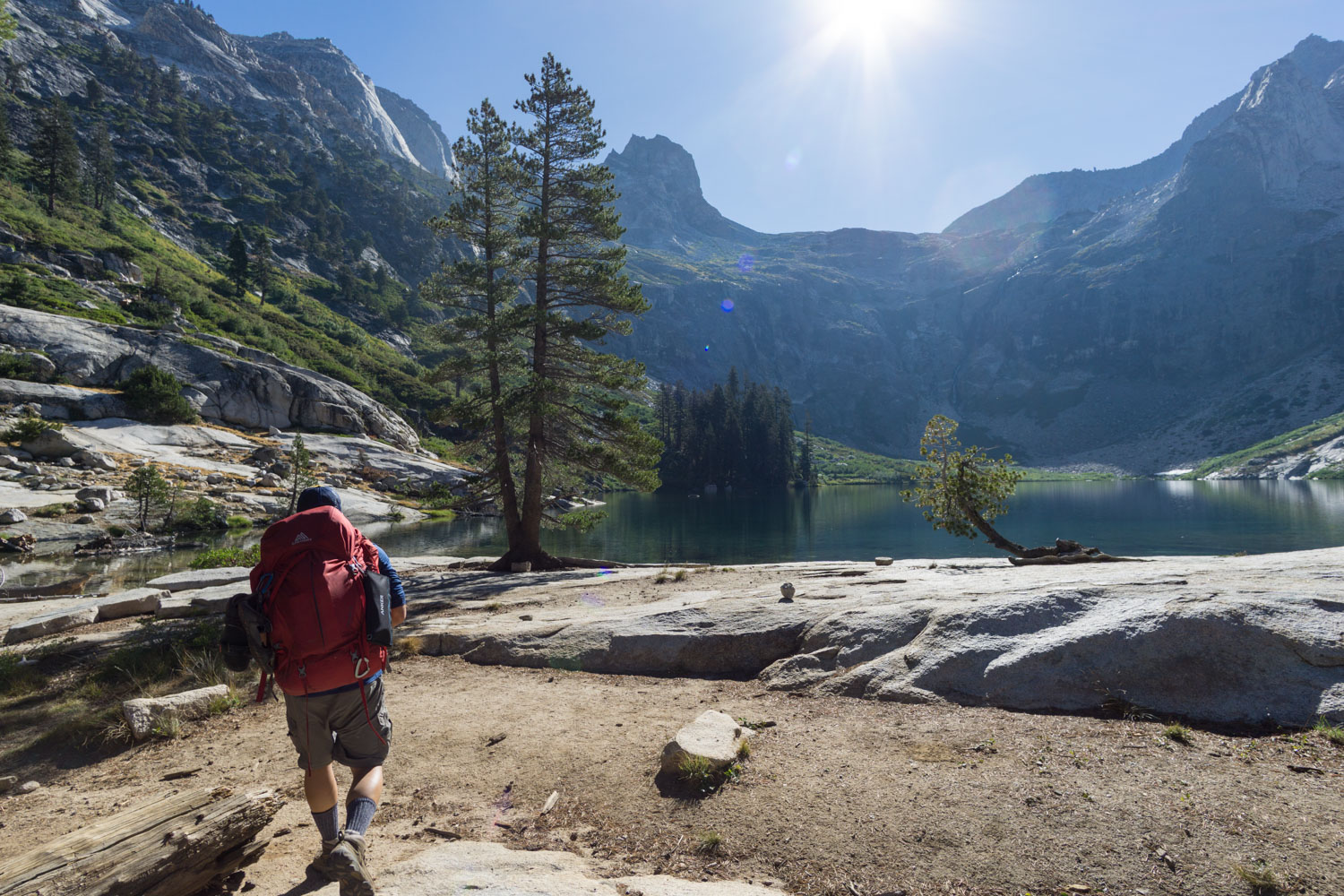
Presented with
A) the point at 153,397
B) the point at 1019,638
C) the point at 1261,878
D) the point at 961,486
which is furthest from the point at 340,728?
the point at 153,397

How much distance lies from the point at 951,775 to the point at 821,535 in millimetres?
45371

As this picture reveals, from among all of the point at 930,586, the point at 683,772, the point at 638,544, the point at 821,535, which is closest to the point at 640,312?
the point at 930,586

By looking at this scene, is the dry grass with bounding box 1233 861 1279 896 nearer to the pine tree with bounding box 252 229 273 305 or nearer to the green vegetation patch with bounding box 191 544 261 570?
the green vegetation patch with bounding box 191 544 261 570

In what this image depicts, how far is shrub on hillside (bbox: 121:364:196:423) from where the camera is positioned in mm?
50500

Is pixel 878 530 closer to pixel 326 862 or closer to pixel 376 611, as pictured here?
pixel 376 611

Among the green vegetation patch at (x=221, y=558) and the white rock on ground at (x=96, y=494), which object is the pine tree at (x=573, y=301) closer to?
the green vegetation patch at (x=221, y=558)

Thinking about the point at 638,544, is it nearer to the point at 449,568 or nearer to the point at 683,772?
the point at 449,568

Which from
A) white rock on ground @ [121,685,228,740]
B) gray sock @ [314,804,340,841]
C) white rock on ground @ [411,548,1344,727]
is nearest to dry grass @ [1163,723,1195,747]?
white rock on ground @ [411,548,1344,727]

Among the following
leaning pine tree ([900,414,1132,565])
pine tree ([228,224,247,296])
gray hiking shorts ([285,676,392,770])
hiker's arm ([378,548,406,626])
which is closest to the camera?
gray hiking shorts ([285,676,392,770])

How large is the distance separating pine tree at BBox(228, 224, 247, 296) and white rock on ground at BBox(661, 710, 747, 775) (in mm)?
121095

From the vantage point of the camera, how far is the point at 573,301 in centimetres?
2145

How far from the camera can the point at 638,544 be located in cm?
4375

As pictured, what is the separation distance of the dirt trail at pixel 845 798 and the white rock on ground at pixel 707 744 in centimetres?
22

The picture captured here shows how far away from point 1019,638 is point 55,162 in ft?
431
